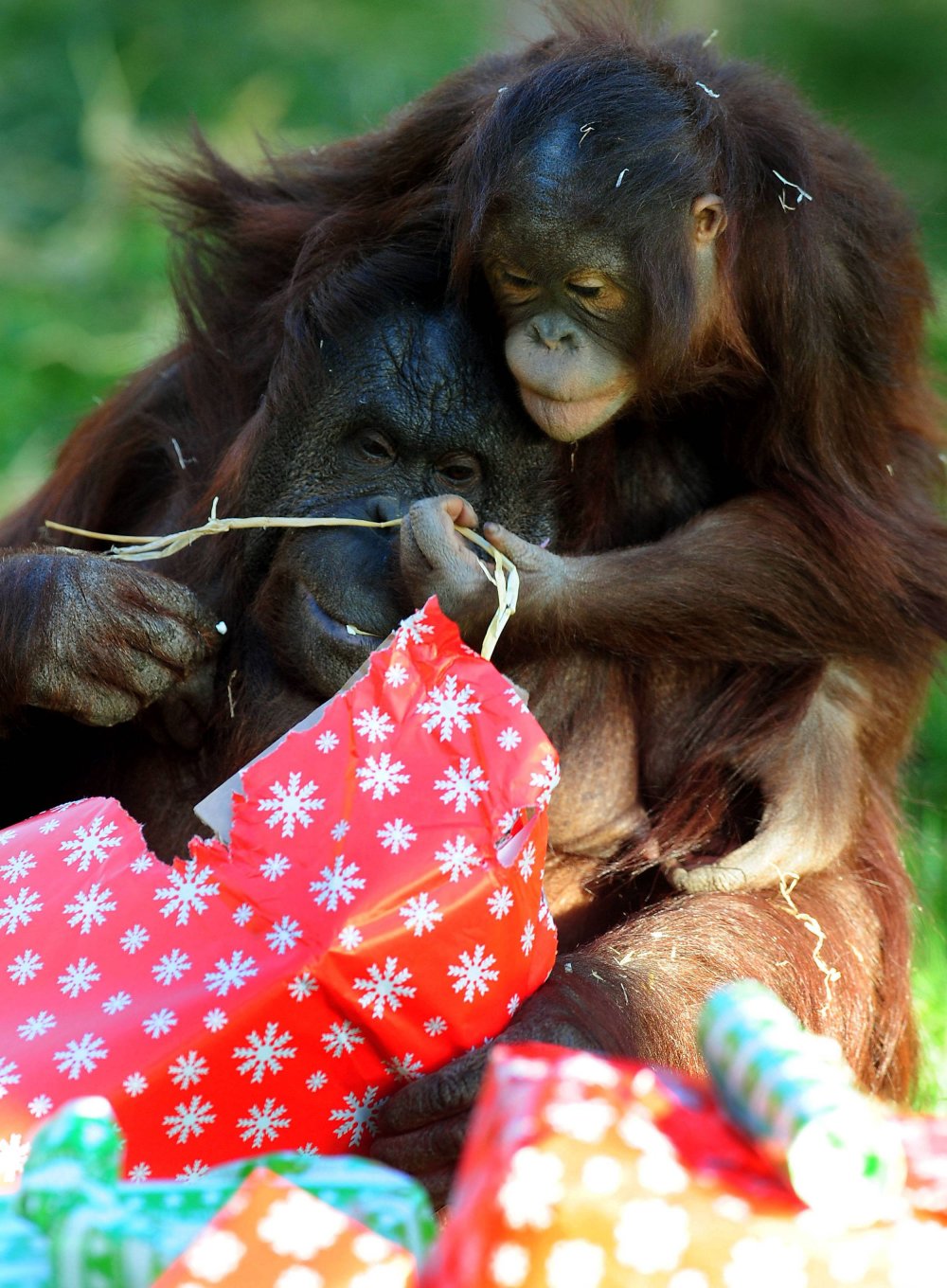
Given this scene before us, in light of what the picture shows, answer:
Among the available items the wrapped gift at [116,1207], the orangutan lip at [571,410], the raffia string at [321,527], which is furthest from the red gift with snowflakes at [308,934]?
the wrapped gift at [116,1207]

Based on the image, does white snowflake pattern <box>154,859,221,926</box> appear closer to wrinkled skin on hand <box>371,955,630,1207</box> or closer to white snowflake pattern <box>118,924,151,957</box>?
white snowflake pattern <box>118,924,151,957</box>

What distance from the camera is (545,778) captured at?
6.07ft

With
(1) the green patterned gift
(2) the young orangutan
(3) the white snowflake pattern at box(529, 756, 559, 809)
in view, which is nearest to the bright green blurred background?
(2) the young orangutan

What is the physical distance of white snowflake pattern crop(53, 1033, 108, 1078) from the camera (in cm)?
170

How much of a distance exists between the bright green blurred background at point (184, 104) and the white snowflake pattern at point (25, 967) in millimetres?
2194

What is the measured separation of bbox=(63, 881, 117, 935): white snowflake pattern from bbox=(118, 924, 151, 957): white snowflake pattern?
0.04 metres

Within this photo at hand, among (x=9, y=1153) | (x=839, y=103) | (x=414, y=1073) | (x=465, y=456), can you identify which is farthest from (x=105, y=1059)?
(x=839, y=103)

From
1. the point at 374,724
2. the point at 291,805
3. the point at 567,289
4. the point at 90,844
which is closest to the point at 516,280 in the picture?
the point at 567,289

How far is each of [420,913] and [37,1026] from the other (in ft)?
1.39

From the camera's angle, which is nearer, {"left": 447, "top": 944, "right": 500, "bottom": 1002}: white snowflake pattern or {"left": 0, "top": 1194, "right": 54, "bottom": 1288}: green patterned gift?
{"left": 0, "top": 1194, "right": 54, "bottom": 1288}: green patterned gift

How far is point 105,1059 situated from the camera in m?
1.70

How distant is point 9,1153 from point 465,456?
3.75ft

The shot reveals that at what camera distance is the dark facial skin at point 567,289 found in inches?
81.0

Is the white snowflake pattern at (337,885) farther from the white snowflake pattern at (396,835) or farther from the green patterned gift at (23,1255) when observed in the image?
the green patterned gift at (23,1255)
